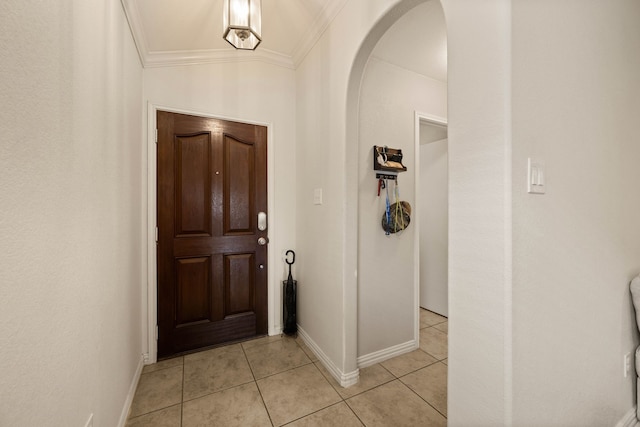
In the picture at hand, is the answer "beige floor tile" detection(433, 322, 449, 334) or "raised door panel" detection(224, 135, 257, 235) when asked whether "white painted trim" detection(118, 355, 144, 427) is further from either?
"beige floor tile" detection(433, 322, 449, 334)

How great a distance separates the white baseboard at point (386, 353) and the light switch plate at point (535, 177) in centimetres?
168

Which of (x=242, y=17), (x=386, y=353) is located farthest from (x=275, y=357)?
(x=242, y=17)

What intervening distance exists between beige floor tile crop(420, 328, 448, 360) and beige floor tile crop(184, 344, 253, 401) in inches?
59.5

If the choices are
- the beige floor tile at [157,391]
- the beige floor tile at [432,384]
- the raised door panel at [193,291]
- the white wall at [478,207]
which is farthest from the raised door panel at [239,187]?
the beige floor tile at [432,384]

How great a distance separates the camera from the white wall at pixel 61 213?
2.02 feet

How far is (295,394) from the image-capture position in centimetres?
163

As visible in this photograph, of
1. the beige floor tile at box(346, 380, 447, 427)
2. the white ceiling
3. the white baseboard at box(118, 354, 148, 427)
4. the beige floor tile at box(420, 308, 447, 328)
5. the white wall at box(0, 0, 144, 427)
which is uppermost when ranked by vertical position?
the white ceiling

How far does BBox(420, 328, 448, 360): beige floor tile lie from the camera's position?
2.14m

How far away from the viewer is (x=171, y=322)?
2070mm

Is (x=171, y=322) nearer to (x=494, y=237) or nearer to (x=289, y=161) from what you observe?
(x=289, y=161)

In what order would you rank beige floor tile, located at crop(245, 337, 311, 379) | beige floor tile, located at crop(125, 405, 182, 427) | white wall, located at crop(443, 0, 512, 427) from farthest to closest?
beige floor tile, located at crop(245, 337, 311, 379) → beige floor tile, located at crop(125, 405, 182, 427) → white wall, located at crop(443, 0, 512, 427)

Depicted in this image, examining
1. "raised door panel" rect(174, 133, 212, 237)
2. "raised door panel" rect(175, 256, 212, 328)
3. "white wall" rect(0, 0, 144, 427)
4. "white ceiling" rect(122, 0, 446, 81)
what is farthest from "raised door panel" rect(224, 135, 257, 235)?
"white wall" rect(0, 0, 144, 427)

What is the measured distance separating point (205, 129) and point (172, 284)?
1.35 metres

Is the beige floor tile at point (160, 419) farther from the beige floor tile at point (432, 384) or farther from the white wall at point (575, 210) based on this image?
the white wall at point (575, 210)
